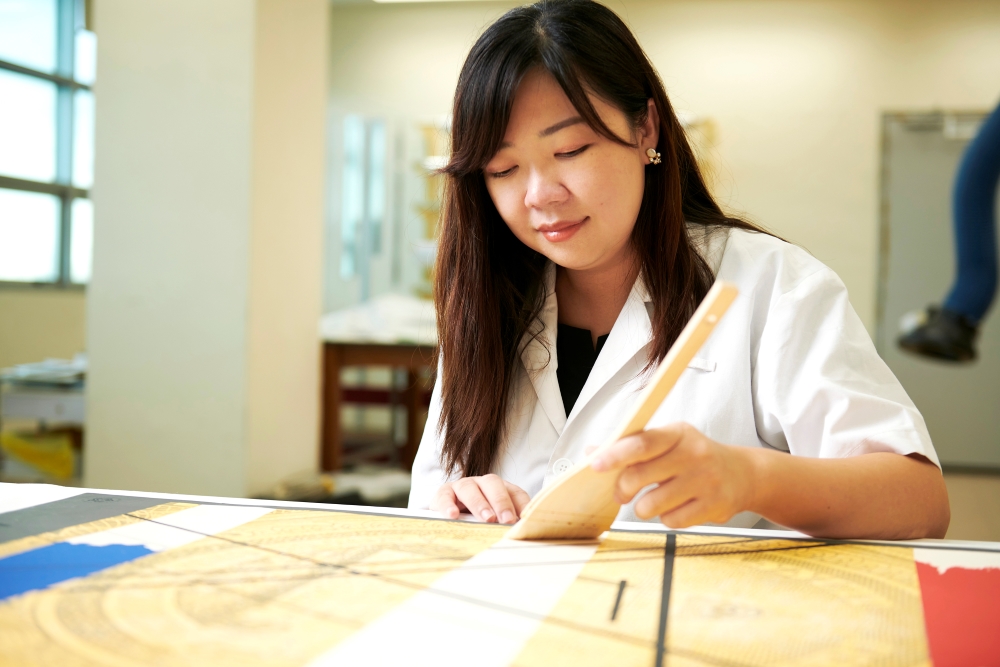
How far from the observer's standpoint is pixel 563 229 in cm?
97

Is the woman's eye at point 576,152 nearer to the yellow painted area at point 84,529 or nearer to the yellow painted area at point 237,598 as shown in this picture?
the yellow painted area at point 237,598

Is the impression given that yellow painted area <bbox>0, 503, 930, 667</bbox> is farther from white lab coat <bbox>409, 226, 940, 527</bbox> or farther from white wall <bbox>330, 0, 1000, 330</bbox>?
white wall <bbox>330, 0, 1000, 330</bbox>

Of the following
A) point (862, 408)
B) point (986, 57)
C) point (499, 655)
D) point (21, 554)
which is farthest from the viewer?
point (986, 57)

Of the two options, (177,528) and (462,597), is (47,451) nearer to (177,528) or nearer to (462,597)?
(177,528)

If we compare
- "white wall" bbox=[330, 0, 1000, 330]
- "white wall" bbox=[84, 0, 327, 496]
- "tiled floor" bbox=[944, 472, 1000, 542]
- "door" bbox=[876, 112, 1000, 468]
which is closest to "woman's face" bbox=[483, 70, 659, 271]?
"white wall" bbox=[84, 0, 327, 496]

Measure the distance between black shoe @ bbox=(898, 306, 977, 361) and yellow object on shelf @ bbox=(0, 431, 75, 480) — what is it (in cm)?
297

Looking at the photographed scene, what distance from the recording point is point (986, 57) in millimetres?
4246

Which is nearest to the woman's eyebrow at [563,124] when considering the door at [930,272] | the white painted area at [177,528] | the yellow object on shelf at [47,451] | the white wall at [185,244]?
the white painted area at [177,528]

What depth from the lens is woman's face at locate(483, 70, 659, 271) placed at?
93 centimetres

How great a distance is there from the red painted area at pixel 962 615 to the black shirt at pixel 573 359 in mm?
513

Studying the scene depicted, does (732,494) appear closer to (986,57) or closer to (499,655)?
(499,655)

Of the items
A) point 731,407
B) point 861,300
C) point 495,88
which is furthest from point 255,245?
point 861,300

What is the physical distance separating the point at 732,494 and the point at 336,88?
4943mm

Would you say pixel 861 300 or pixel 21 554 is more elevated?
pixel 861 300
